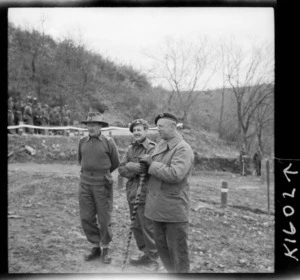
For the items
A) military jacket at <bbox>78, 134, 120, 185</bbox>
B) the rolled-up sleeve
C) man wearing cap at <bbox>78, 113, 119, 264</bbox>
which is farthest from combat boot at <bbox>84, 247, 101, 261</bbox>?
the rolled-up sleeve

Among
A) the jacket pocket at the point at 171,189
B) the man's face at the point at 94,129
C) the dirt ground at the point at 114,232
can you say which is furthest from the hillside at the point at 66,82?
the jacket pocket at the point at 171,189

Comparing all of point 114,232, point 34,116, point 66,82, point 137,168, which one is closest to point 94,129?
point 137,168

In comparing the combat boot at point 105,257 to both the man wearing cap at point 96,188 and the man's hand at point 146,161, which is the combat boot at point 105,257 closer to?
the man wearing cap at point 96,188

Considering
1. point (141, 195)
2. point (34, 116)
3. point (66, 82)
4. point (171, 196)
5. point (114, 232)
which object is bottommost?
point (114, 232)

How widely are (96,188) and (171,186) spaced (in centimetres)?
124

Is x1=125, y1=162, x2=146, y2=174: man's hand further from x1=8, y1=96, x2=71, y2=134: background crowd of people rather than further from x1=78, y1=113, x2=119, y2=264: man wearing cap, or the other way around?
x1=8, y1=96, x2=71, y2=134: background crowd of people

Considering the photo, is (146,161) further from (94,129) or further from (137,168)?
(94,129)

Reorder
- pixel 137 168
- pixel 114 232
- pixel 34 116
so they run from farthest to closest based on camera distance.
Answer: pixel 34 116 → pixel 114 232 → pixel 137 168

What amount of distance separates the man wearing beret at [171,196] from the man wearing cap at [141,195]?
1.96 feet

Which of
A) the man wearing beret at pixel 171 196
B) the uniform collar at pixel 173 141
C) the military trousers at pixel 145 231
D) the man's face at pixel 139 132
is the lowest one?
the military trousers at pixel 145 231

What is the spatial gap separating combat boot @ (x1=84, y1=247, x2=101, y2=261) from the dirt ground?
0.30 ft

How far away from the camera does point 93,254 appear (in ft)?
14.4

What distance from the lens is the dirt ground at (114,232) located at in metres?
4.20

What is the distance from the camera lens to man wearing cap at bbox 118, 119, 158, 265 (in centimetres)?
421
